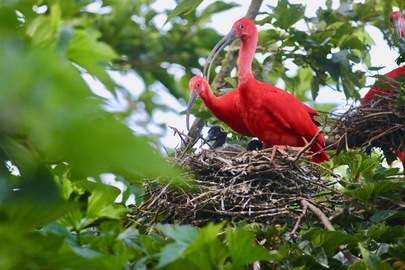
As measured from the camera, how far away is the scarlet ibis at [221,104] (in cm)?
534

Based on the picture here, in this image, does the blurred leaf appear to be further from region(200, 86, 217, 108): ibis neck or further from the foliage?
region(200, 86, 217, 108): ibis neck

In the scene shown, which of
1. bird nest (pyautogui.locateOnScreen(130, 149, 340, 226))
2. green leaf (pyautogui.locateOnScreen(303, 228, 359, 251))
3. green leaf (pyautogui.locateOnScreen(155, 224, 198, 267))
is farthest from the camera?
bird nest (pyautogui.locateOnScreen(130, 149, 340, 226))

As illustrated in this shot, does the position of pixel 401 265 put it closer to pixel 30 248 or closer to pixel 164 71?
pixel 164 71

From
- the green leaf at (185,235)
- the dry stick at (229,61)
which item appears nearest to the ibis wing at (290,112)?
the dry stick at (229,61)

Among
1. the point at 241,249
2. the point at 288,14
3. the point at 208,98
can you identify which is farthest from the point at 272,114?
the point at 241,249

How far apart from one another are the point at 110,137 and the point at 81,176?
7 centimetres

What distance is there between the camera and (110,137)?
2.00 ft

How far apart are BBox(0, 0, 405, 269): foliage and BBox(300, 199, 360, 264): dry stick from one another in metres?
0.04

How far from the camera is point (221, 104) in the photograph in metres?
5.38

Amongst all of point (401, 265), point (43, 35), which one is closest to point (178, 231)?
point (43, 35)

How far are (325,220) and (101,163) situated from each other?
2557 millimetres

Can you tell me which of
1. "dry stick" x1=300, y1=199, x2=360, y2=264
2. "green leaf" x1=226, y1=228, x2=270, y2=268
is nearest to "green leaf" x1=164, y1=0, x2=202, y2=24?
"green leaf" x1=226, y1=228, x2=270, y2=268

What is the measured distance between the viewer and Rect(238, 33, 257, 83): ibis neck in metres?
5.21

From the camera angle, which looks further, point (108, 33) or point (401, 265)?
point (401, 265)
